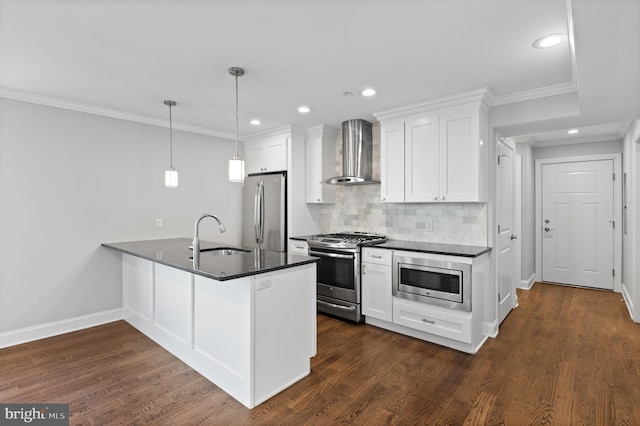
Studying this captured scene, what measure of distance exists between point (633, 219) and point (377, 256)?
3.11m

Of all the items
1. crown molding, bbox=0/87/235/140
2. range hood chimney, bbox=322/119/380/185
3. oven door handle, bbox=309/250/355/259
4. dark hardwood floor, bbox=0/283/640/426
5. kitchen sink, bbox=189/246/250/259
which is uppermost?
crown molding, bbox=0/87/235/140

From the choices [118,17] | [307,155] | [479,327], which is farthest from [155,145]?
[479,327]

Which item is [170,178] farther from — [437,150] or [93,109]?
[437,150]

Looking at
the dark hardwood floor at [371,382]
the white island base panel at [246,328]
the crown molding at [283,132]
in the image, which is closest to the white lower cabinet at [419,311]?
the dark hardwood floor at [371,382]

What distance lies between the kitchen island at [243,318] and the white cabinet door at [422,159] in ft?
5.16

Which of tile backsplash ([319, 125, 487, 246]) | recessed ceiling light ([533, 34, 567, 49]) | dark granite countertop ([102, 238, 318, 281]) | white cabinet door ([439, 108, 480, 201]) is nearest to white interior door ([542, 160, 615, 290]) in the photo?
tile backsplash ([319, 125, 487, 246])

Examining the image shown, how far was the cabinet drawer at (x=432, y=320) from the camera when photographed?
9.70 ft

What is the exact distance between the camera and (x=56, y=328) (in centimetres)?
342

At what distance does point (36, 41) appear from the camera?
219cm

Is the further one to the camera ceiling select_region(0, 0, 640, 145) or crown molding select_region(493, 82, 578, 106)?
crown molding select_region(493, 82, 578, 106)

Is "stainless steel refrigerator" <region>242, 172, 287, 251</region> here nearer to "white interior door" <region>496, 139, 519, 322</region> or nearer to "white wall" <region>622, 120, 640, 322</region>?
"white interior door" <region>496, 139, 519, 322</region>

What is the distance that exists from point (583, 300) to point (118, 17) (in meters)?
6.00

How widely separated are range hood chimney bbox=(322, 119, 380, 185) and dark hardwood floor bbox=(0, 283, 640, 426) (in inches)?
69.8

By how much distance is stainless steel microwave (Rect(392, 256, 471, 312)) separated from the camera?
2.96m
